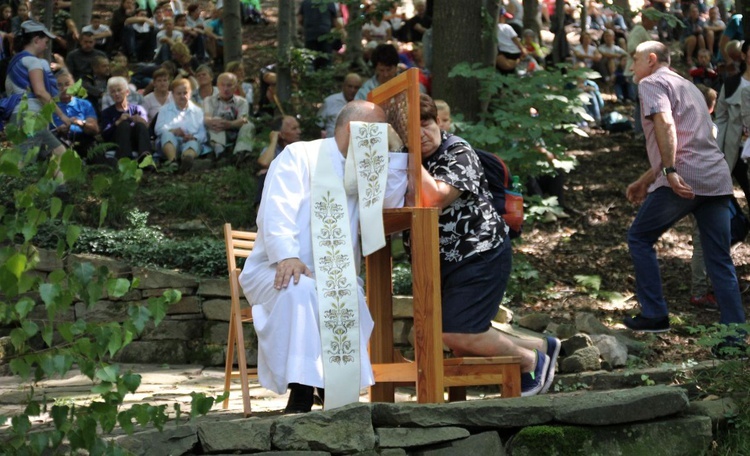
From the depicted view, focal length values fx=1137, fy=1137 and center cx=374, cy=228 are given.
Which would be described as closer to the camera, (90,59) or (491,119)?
(491,119)

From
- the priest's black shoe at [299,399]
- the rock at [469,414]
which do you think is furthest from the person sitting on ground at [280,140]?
the rock at [469,414]

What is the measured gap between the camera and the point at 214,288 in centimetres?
817

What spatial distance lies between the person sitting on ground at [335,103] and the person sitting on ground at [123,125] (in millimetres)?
1817

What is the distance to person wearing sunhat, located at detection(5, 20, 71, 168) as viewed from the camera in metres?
9.73

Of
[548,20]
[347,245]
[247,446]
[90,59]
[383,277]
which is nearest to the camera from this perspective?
[247,446]

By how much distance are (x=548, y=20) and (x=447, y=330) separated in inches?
642

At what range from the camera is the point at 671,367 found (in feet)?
20.2

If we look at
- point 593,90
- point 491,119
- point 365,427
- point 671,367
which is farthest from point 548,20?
point 365,427

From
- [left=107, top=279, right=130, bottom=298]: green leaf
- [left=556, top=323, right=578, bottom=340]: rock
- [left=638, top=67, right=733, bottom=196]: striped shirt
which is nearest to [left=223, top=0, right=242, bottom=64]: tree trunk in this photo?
[left=556, top=323, right=578, bottom=340]: rock

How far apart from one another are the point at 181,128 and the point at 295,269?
6.79 metres

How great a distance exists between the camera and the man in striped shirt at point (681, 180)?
6562mm

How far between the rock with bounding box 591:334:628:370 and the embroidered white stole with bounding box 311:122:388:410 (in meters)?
1.98

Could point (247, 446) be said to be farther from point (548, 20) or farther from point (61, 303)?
point (548, 20)

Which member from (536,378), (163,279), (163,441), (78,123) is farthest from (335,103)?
(163,441)
